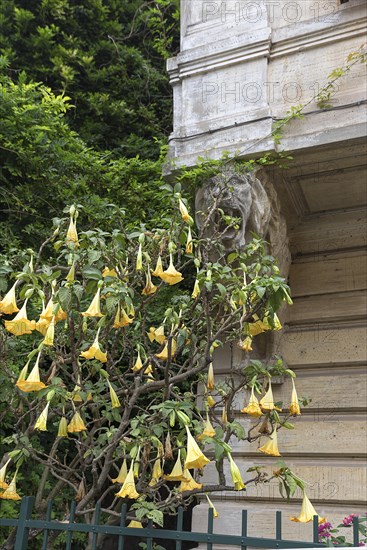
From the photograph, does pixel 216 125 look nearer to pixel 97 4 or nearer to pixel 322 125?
pixel 322 125

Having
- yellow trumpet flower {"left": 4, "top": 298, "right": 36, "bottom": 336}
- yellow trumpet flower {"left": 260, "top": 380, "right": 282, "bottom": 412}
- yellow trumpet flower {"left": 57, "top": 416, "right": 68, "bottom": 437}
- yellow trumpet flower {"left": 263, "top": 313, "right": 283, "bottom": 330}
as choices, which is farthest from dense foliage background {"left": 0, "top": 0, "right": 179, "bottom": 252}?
yellow trumpet flower {"left": 260, "top": 380, "right": 282, "bottom": 412}

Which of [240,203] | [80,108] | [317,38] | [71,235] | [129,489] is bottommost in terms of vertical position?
[129,489]

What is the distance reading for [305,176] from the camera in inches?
217

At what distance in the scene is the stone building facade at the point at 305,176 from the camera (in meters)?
5.09

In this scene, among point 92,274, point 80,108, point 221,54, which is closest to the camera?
point 92,274

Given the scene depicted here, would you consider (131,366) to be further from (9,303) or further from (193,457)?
(193,457)

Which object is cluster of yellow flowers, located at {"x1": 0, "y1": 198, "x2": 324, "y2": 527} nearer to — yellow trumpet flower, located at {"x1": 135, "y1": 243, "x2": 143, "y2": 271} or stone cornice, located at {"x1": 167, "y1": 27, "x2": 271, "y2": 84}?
yellow trumpet flower, located at {"x1": 135, "y1": 243, "x2": 143, "y2": 271}

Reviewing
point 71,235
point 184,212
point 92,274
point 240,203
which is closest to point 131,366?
point 92,274

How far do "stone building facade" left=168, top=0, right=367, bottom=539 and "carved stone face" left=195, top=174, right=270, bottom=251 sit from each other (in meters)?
0.21

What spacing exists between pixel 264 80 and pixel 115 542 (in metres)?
5.05

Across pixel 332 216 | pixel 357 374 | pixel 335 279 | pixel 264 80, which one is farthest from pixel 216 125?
pixel 357 374

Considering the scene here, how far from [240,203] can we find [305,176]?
77 centimetres

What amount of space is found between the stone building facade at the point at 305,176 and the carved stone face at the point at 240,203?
0.21 meters

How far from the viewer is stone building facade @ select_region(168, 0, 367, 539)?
16.7 ft
